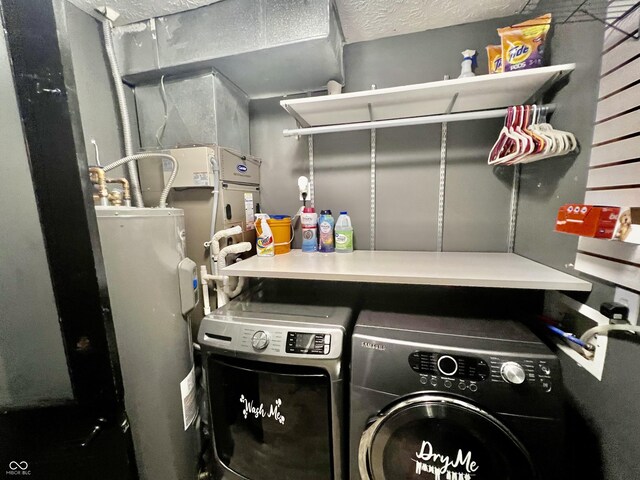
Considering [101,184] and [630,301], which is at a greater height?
[101,184]

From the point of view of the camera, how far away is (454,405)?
31.9 inches

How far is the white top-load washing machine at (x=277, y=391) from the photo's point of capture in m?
0.95

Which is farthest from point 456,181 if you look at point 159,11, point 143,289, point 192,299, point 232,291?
point 159,11

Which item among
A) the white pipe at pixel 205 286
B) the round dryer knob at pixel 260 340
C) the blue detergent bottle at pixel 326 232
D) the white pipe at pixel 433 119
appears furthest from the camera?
the blue detergent bottle at pixel 326 232

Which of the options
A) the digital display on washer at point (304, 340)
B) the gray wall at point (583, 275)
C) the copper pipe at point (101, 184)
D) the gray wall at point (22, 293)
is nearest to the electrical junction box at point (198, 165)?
the copper pipe at point (101, 184)

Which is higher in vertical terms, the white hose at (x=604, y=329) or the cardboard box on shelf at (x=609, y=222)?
the cardboard box on shelf at (x=609, y=222)

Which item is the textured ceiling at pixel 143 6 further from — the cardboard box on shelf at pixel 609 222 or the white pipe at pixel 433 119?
the cardboard box on shelf at pixel 609 222

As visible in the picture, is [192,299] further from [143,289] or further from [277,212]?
[277,212]

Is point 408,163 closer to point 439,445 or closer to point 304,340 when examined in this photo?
point 304,340

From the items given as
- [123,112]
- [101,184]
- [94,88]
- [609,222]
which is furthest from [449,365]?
[94,88]

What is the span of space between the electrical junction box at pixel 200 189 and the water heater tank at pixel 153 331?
26 cm

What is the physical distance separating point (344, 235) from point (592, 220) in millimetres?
1017

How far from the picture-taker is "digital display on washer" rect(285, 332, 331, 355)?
0.94 meters

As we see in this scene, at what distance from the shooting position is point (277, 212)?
176cm
